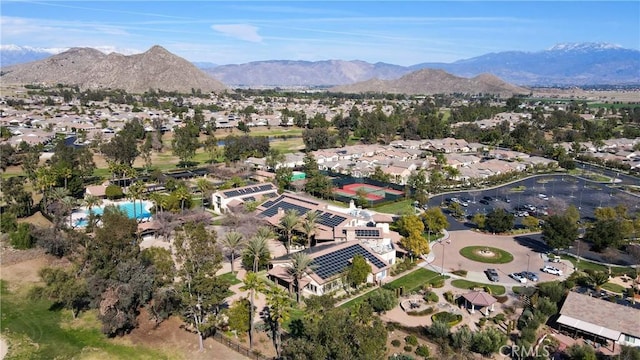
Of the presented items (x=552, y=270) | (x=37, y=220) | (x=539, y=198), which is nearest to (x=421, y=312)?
(x=552, y=270)

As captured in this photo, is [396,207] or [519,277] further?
[396,207]

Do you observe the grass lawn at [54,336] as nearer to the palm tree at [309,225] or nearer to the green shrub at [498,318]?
the palm tree at [309,225]

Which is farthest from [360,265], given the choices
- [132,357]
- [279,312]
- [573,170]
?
[573,170]

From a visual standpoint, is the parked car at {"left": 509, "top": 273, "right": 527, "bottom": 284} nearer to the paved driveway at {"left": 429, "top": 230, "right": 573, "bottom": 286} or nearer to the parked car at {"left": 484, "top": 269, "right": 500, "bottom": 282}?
the paved driveway at {"left": 429, "top": 230, "right": 573, "bottom": 286}

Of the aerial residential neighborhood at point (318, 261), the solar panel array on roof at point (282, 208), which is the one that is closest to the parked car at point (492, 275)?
the aerial residential neighborhood at point (318, 261)

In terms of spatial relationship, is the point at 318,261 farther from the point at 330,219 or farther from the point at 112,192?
the point at 112,192

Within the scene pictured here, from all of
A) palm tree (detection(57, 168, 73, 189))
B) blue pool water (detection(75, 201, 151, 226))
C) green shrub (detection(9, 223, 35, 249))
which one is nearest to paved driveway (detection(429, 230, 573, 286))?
blue pool water (detection(75, 201, 151, 226))

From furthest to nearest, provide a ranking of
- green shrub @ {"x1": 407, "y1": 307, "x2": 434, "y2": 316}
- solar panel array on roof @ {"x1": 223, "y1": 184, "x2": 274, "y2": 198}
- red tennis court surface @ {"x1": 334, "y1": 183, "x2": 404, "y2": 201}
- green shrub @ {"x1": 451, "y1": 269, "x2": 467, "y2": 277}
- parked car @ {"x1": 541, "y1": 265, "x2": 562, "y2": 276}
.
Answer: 1. red tennis court surface @ {"x1": 334, "y1": 183, "x2": 404, "y2": 201}
2. solar panel array on roof @ {"x1": 223, "y1": 184, "x2": 274, "y2": 198}
3. green shrub @ {"x1": 451, "y1": 269, "x2": 467, "y2": 277}
4. parked car @ {"x1": 541, "y1": 265, "x2": 562, "y2": 276}
5. green shrub @ {"x1": 407, "y1": 307, "x2": 434, "y2": 316}
